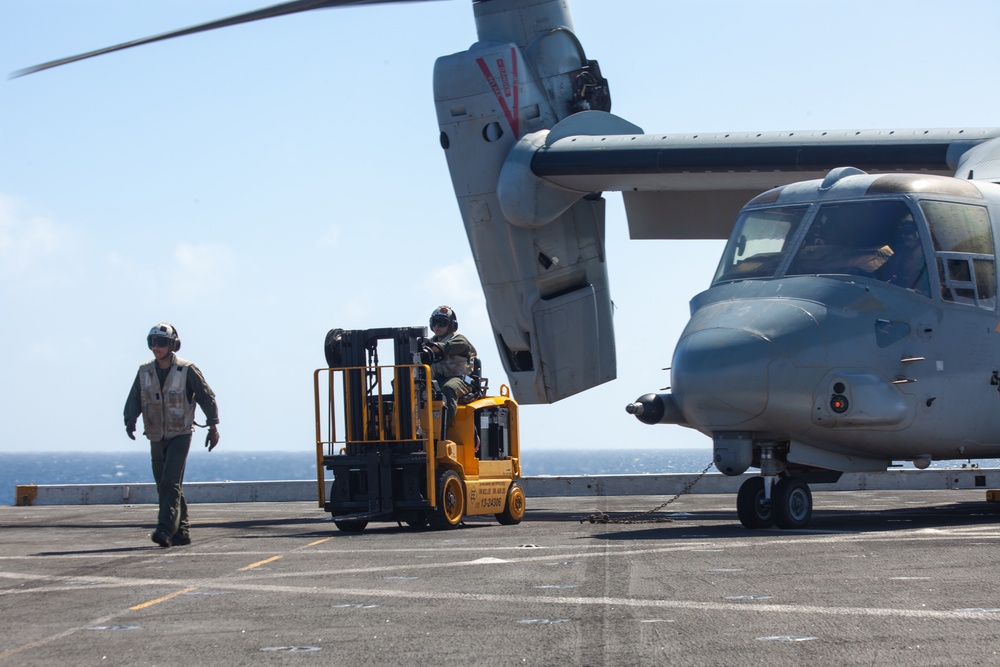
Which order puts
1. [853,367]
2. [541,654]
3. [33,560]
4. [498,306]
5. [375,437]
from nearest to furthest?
[541,654], [33,560], [853,367], [375,437], [498,306]

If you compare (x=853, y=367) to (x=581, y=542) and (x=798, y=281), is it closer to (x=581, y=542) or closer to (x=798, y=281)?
(x=798, y=281)

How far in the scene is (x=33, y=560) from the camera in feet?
Answer: 30.1

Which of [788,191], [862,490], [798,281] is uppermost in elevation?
[788,191]

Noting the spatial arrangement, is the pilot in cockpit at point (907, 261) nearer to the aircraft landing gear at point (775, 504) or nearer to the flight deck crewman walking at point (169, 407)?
the aircraft landing gear at point (775, 504)

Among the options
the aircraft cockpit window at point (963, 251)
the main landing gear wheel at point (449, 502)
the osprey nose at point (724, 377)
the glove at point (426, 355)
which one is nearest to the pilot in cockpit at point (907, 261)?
the aircraft cockpit window at point (963, 251)

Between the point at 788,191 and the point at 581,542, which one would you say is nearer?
the point at 581,542

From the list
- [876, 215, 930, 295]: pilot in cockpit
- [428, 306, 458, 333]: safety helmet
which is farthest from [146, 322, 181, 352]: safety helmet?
[876, 215, 930, 295]: pilot in cockpit

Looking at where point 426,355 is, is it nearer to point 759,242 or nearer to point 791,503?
point 759,242

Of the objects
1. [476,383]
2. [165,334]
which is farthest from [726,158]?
[165,334]

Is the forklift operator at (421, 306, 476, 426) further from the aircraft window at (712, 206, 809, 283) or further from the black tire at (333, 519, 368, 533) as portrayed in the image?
the aircraft window at (712, 206, 809, 283)

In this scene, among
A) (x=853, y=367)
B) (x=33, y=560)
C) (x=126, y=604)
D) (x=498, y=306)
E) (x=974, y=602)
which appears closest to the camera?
(x=974, y=602)

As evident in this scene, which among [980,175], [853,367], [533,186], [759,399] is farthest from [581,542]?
[533,186]

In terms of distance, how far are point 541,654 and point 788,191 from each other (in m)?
7.10

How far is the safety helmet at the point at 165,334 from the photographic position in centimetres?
1072
